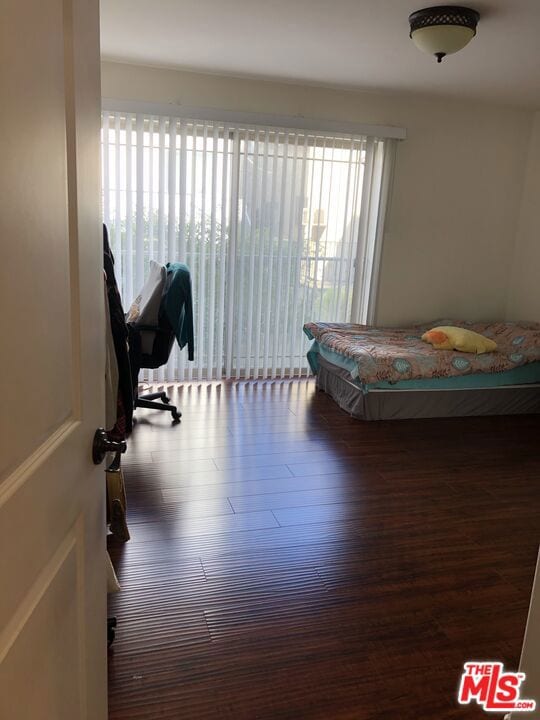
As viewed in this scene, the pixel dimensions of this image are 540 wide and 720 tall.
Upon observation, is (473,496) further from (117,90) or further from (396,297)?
(117,90)

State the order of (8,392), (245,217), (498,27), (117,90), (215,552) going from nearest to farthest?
(8,392) < (215,552) < (498,27) < (117,90) < (245,217)

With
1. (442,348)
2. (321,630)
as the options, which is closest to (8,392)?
(321,630)

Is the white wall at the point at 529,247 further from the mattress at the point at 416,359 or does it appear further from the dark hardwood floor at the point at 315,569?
the dark hardwood floor at the point at 315,569

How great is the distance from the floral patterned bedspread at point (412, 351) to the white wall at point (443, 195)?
54 cm

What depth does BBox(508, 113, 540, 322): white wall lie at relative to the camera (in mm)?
5398

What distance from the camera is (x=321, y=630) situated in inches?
78.6

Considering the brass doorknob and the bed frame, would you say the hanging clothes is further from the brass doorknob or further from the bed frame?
the bed frame

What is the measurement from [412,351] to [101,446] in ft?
11.8

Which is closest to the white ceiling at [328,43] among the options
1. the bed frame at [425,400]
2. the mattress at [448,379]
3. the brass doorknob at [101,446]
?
the mattress at [448,379]

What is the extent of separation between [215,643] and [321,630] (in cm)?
39

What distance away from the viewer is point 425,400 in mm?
4297

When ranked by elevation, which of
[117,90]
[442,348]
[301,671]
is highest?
[117,90]

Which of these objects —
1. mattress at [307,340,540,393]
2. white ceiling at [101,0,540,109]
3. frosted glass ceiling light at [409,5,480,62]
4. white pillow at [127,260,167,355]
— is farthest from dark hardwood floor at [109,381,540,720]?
white ceiling at [101,0,540,109]

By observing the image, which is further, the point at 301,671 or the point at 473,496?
the point at 473,496
